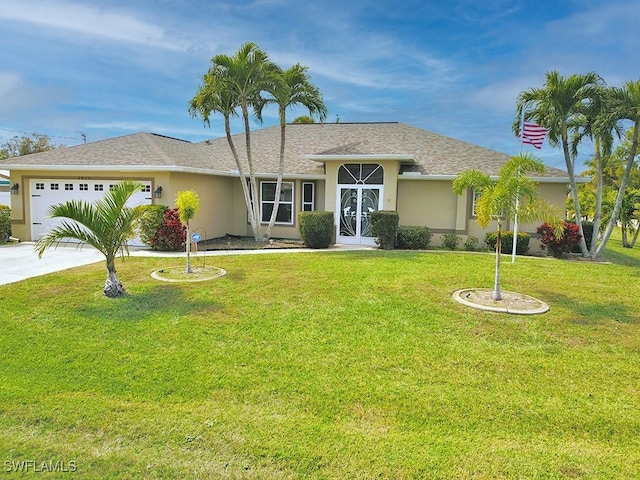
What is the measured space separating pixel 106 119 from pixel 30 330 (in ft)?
110

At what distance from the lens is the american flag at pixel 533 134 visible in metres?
13.7

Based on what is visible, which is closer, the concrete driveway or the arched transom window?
the concrete driveway

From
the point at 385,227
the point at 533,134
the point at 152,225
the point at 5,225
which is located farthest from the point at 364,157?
the point at 5,225

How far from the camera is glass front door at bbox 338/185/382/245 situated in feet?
54.6

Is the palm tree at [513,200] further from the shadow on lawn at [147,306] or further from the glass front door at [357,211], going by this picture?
the glass front door at [357,211]

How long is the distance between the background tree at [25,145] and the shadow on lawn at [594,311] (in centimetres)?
4886

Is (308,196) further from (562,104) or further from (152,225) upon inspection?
(562,104)

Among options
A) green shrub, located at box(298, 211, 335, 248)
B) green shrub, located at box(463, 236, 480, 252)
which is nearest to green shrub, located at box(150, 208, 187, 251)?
green shrub, located at box(298, 211, 335, 248)

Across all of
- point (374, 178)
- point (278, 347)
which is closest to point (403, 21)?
point (374, 178)

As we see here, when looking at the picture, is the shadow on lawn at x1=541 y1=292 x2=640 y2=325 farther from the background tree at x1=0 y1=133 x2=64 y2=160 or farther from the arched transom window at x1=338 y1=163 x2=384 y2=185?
the background tree at x1=0 y1=133 x2=64 y2=160

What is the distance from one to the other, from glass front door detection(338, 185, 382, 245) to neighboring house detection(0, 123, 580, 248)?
4 cm

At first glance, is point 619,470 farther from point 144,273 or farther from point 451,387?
point 144,273

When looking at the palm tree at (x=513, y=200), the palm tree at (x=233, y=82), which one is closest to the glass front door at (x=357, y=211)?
the palm tree at (x=233, y=82)

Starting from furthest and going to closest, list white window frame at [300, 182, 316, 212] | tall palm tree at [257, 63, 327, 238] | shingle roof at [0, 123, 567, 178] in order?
white window frame at [300, 182, 316, 212]
shingle roof at [0, 123, 567, 178]
tall palm tree at [257, 63, 327, 238]
